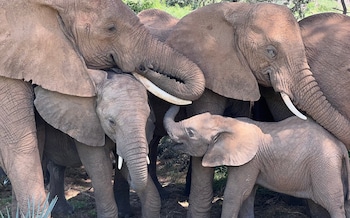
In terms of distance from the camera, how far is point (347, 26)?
470 cm

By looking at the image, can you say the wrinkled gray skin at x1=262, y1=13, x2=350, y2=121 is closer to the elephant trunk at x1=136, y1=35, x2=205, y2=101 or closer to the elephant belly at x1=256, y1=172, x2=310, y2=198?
the elephant belly at x1=256, y1=172, x2=310, y2=198

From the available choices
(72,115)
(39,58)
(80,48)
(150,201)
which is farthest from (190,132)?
(39,58)

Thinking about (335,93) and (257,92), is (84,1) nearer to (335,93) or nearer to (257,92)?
(257,92)

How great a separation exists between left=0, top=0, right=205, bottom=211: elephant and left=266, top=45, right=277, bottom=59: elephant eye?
0.48 m

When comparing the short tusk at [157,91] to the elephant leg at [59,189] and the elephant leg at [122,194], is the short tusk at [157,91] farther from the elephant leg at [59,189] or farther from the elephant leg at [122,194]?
the elephant leg at [59,189]

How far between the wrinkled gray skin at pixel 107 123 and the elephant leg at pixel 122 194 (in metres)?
0.55

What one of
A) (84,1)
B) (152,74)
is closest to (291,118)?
(152,74)

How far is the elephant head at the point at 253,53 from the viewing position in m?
4.35

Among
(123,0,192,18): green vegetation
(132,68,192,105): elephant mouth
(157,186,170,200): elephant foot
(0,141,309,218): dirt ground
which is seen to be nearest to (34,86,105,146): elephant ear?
(132,68,192,105): elephant mouth

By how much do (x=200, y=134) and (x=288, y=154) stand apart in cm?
54

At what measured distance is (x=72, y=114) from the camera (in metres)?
4.32

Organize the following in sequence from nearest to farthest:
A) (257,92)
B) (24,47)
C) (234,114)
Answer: (24,47), (257,92), (234,114)

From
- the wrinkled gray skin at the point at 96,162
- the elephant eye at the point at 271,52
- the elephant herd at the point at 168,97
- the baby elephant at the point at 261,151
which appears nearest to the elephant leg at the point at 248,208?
the elephant herd at the point at 168,97

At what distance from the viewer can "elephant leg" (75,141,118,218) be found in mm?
4391
